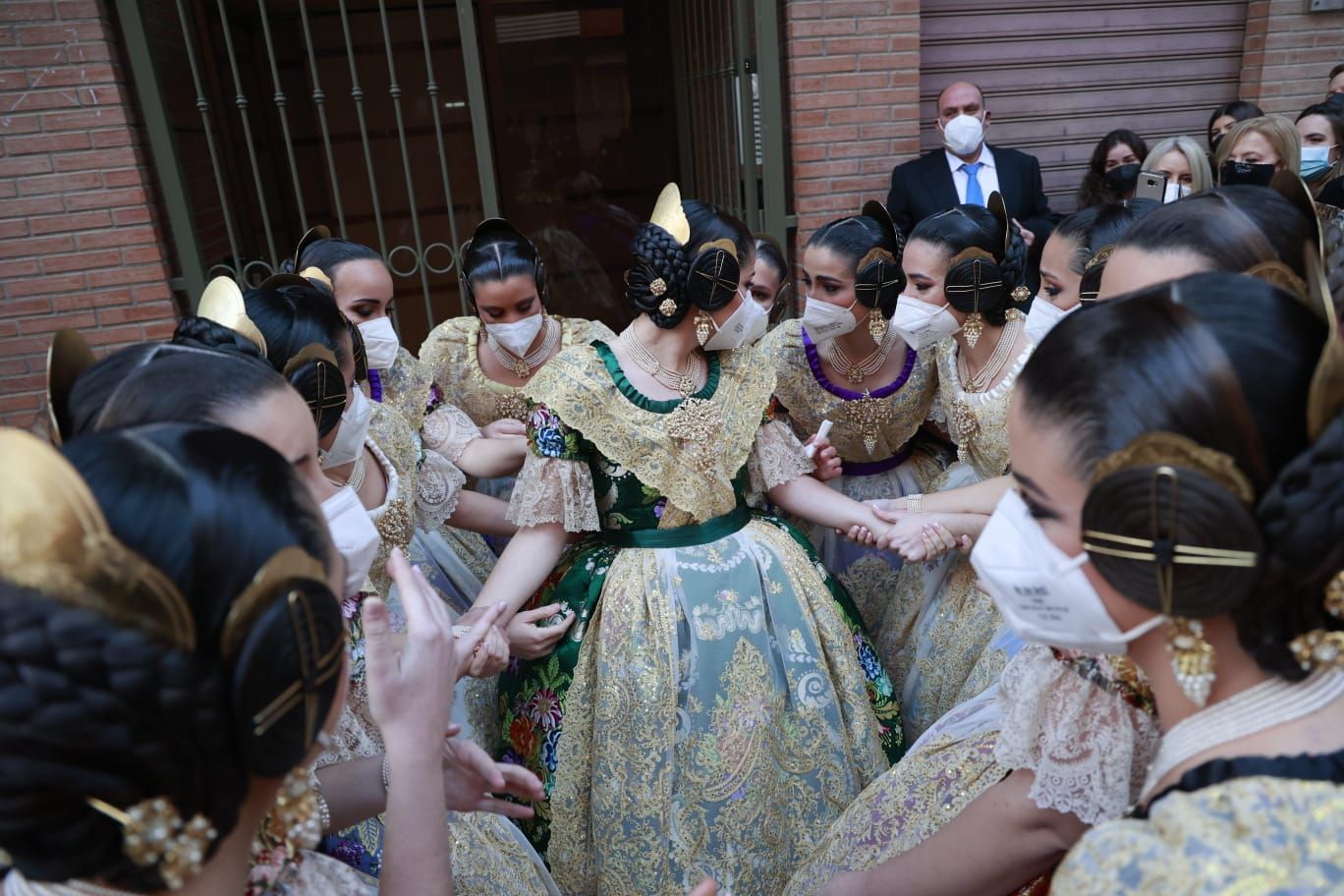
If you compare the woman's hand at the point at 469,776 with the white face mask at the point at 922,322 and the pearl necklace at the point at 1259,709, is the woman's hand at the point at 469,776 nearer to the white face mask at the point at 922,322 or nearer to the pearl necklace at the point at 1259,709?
the pearl necklace at the point at 1259,709

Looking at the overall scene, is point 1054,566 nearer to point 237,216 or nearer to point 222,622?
point 222,622

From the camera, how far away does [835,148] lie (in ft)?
16.6

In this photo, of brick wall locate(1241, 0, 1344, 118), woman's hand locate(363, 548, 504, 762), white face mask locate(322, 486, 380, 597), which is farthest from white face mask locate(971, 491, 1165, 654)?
brick wall locate(1241, 0, 1344, 118)

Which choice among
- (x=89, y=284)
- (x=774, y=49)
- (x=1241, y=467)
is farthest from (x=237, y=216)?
(x=1241, y=467)

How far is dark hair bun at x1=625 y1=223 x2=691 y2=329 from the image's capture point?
204 centimetres

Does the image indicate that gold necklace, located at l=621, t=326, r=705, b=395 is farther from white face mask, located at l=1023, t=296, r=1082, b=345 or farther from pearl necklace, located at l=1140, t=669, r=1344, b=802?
pearl necklace, located at l=1140, t=669, r=1344, b=802

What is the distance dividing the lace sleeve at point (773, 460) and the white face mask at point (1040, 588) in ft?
4.06

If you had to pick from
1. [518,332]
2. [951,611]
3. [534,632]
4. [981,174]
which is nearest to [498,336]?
[518,332]

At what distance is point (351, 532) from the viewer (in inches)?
59.3

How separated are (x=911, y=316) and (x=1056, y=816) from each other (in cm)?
173

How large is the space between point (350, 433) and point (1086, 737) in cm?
150

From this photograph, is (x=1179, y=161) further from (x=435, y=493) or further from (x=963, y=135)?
(x=435, y=493)

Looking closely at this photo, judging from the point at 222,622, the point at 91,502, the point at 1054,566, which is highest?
the point at 91,502

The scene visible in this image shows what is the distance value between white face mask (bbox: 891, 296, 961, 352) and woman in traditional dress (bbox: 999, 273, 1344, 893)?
66.6 inches
